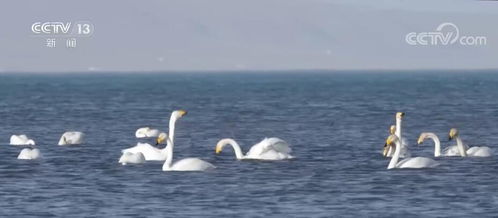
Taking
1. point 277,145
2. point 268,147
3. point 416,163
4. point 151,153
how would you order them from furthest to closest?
point 151,153
point 277,145
point 268,147
point 416,163

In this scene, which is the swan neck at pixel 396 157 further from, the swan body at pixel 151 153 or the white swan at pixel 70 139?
the white swan at pixel 70 139

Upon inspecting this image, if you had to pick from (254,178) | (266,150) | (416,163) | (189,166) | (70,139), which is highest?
(70,139)

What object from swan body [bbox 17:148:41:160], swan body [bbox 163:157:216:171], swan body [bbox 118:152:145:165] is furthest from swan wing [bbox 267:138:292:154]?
swan body [bbox 17:148:41:160]

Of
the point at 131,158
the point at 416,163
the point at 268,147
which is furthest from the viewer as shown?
the point at 268,147

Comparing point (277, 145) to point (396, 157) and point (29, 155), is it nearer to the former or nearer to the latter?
point (396, 157)

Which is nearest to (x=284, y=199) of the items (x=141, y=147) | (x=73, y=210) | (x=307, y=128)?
(x=73, y=210)

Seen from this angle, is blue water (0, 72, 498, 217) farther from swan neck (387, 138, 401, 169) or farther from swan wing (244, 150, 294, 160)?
swan wing (244, 150, 294, 160)

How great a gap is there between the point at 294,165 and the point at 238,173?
2.78 metres

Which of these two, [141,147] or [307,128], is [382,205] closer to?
[141,147]

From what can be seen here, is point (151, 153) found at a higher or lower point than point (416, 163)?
higher

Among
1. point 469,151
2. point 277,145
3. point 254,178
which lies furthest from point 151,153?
point 469,151

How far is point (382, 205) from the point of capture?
29.8 meters

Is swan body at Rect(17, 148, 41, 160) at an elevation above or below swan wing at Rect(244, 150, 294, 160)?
above

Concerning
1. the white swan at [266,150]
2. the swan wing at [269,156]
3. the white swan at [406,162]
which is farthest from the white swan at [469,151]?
the swan wing at [269,156]
